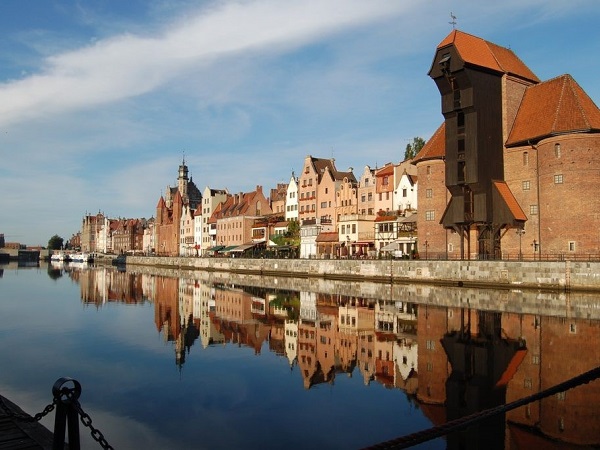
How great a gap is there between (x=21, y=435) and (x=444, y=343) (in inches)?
630

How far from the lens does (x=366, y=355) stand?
19406 millimetres

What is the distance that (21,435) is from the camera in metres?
7.91

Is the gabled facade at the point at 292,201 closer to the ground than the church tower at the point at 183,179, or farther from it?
closer to the ground

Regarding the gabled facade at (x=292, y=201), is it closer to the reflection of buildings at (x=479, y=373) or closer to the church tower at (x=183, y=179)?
the reflection of buildings at (x=479, y=373)

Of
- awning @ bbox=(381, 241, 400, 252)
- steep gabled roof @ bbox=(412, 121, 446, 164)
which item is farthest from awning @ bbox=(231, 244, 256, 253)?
steep gabled roof @ bbox=(412, 121, 446, 164)

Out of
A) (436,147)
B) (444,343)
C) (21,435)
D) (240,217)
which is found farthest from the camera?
(240,217)

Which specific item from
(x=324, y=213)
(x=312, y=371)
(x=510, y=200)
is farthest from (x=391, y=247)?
(x=312, y=371)

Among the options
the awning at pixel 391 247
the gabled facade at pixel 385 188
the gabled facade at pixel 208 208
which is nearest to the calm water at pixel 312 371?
the awning at pixel 391 247

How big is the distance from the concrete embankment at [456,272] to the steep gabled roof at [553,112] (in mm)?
12022

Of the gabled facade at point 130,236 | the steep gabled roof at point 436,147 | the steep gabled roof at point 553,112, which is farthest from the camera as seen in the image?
the gabled facade at point 130,236

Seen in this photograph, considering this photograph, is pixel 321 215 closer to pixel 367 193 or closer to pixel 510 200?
pixel 367 193

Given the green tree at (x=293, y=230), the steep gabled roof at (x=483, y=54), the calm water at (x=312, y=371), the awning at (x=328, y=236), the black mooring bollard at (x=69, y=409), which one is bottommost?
the calm water at (x=312, y=371)

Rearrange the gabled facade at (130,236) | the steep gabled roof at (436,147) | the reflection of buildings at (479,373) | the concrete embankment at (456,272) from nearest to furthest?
the reflection of buildings at (479,373), the concrete embankment at (456,272), the steep gabled roof at (436,147), the gabled facade at (130,236)

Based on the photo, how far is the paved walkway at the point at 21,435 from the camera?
7430 millimetres
